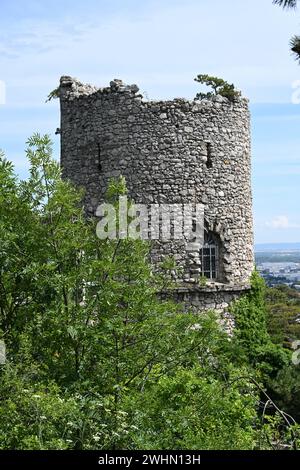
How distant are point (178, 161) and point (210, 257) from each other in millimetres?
1937

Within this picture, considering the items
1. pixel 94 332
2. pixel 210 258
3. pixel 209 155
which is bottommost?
pixel 94 332

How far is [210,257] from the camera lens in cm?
1769

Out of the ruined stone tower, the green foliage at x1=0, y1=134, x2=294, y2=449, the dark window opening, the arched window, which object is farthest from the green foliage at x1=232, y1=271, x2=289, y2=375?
the green foliage at x1=0, y1=134, x2=294, y2=449

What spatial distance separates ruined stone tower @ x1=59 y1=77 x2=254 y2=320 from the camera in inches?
669

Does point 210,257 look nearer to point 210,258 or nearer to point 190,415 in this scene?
point 210,258

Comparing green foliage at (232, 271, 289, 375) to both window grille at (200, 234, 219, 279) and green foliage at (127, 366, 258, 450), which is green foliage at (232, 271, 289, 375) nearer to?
window grille at (200, 234, 219, 279)

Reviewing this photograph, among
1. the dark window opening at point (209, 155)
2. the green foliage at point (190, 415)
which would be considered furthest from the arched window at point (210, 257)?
the green foliage at point (190, 415)

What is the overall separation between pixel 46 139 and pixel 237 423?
12.2ft

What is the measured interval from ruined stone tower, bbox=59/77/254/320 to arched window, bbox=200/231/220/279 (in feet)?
0.06

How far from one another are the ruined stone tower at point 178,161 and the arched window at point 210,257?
0.06ft

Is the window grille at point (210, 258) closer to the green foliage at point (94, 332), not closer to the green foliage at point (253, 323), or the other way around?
the green foliage at point (253, 323)

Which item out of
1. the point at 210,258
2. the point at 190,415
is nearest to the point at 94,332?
the point at 190,415

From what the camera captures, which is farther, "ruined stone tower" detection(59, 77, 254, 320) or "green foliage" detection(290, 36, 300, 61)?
"ruined stone tower" detection(59, 77, 254, 320)

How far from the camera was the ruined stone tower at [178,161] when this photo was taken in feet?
55.8
